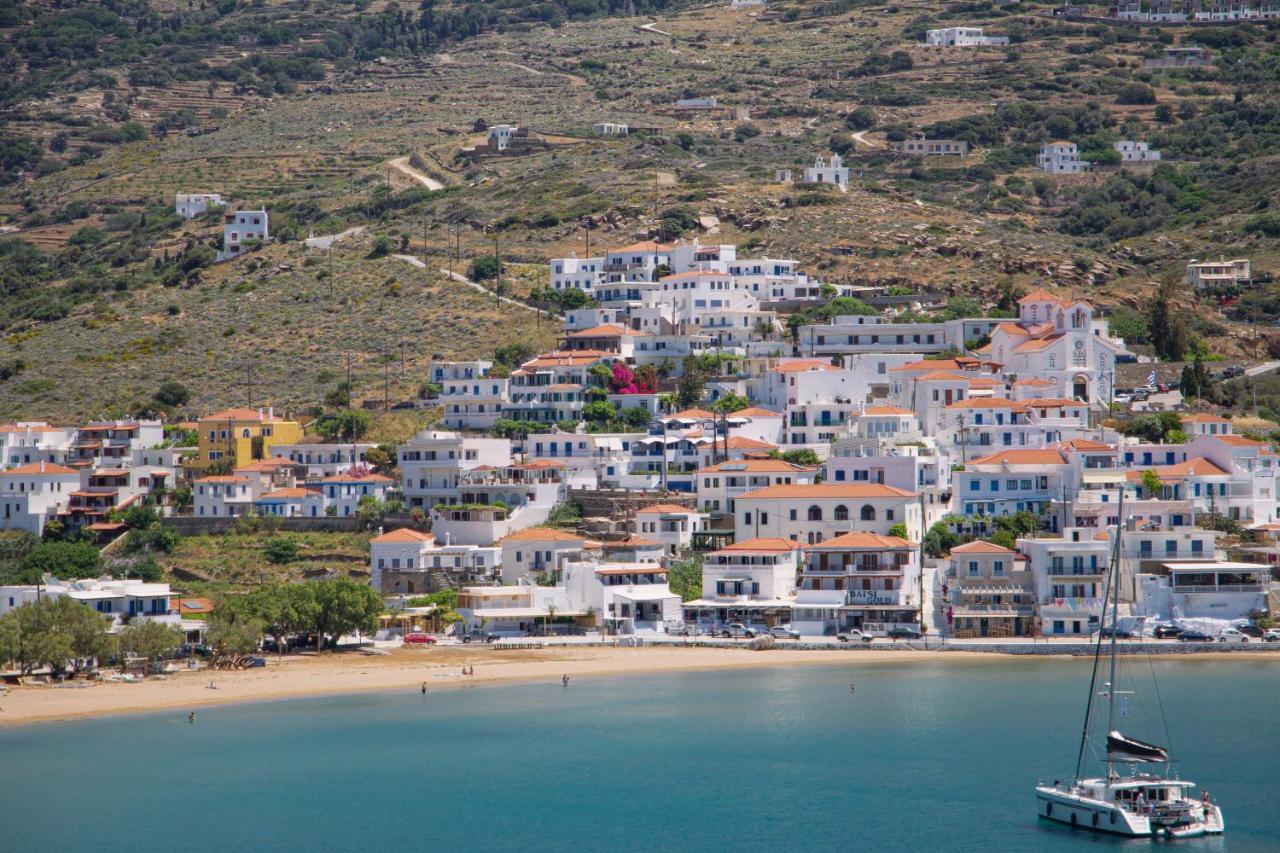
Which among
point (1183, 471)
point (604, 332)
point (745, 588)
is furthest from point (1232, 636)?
point (604, 332)

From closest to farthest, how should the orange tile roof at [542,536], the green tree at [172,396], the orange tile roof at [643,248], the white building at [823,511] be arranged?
the white building at [823,511] → the orange tile roof at [542,536] → the green tree at [172,396] → the orange tile roof at [643,248]

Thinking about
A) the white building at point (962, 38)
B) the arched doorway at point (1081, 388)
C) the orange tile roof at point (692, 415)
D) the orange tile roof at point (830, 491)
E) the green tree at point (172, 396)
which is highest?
the white building at point (962, 38)

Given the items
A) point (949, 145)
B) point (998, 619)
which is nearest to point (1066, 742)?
point (998, 619)

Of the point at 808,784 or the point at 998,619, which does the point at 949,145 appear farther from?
the point at 808,784

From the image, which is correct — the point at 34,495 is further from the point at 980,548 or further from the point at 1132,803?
the point at 1132,803

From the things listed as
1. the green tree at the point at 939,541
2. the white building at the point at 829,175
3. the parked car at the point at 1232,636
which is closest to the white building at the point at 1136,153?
the white building at the point at 829,175

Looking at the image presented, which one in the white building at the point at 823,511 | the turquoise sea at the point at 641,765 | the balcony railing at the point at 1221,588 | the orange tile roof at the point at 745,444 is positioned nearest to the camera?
Result: the turquoise sea at the point at 641,765

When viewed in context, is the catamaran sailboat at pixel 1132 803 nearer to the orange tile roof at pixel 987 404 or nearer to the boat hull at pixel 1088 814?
the boat hull at pixel 1088 814
